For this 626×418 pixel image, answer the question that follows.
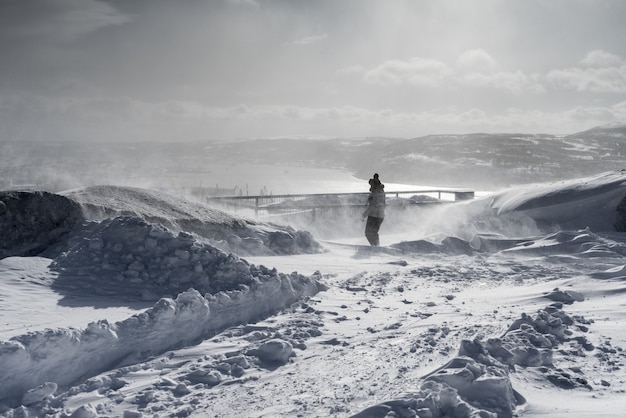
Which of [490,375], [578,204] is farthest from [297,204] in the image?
[490,375]

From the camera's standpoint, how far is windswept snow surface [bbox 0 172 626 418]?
326 centimetres

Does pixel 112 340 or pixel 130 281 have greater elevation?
pixel 130 281

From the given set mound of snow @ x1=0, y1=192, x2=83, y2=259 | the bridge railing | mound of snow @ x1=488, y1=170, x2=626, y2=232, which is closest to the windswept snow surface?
mound of snow @ x1=0, y1=192, x2=83, y2=259

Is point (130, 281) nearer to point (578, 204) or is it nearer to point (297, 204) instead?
point (578, 204)

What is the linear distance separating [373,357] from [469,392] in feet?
3.51

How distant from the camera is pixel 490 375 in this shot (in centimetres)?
334

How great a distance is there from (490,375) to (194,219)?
7.77 meters

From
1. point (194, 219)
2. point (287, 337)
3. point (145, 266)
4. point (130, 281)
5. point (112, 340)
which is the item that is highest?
point (194, 219)

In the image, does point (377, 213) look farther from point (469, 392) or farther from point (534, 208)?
point (469, 392)

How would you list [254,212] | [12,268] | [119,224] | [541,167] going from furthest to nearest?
[541,167] < [254,212] < [119,224] < [12,268]

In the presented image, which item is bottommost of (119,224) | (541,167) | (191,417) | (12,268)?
(191,417)

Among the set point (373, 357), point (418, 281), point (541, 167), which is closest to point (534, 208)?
point (418, 281)

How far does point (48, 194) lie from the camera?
8.67m

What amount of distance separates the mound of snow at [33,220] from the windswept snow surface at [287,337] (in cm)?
47
